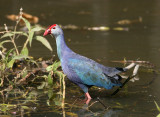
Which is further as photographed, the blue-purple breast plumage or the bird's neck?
the bird's neck

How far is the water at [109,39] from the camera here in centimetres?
539

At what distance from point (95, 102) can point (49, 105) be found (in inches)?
24.8

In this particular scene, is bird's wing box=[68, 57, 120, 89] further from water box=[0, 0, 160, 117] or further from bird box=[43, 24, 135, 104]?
water box=[0, 0, 160, 117]

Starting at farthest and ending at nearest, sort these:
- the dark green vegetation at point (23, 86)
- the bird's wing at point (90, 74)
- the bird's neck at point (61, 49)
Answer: the bird's neck at point (61, 49) < the bird's wing at point (90, 74) < the dark green vegetation at point (23, 86)

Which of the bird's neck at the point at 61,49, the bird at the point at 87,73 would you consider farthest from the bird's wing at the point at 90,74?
the bird's neck at the point at 61,49

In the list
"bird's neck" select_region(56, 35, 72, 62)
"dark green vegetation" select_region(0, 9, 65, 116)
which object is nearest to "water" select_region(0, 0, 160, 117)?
"dark green vegetation" select_region(0, 9, 65, 116)

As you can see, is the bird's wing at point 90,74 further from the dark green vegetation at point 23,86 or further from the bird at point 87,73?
the dark green vegetation at point 23,86

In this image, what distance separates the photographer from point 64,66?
19.1 ft

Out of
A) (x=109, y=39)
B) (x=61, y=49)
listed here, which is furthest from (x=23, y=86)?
(x=109, y=39)

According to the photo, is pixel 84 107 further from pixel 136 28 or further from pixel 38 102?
pixel 136 28

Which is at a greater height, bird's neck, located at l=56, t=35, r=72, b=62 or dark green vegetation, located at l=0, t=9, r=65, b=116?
bird's neck, located at l=56, t=35, r=72, b=62

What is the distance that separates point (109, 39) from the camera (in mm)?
9727

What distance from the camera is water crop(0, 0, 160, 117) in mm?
5395

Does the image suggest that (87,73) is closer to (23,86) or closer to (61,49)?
(61,49)
